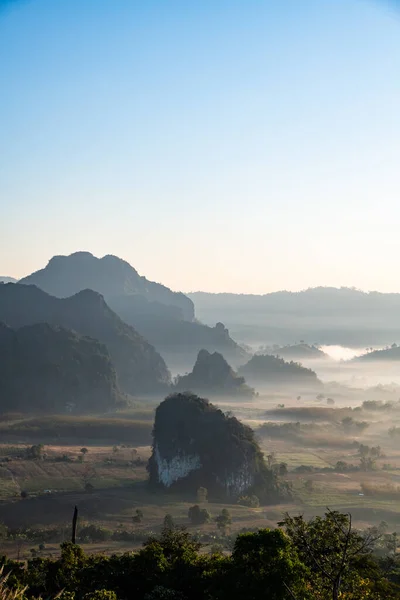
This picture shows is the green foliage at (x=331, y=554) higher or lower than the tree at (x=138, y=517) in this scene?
higher

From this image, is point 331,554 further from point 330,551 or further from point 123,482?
point 123,482

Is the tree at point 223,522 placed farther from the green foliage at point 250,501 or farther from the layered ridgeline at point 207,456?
the layered ridgeline at point 207,456

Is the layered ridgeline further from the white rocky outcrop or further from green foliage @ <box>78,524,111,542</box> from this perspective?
green foliage @ <box>78,524,111,542</box>

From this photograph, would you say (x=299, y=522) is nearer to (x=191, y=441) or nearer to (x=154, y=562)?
(x=154, y=562)

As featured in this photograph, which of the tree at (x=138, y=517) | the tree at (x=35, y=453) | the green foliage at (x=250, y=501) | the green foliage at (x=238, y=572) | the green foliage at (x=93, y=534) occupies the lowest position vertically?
the green foliage at (x=250, y=501)

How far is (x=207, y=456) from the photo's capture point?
12925cm

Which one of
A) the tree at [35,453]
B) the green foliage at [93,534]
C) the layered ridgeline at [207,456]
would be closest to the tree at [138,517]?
the green foliage at [93,534]

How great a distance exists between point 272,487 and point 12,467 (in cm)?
5602

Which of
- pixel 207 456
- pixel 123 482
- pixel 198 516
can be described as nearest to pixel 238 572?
pixel 198 516

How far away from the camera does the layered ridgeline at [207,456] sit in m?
122

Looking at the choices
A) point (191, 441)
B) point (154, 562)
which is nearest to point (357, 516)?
point (191, 441)

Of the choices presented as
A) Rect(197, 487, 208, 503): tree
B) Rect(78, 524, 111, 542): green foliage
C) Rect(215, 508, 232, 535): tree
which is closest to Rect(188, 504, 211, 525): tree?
Rect(215, 508, 232, 535): tree

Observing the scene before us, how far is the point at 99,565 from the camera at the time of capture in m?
39.8

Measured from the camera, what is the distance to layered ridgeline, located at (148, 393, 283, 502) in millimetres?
122375
